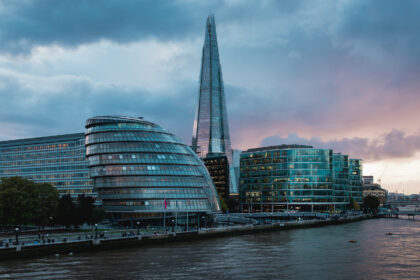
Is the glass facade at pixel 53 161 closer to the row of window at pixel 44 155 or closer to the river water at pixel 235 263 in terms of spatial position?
the row of window at pixel 44 155

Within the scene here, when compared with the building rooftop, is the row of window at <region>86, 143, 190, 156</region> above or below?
below

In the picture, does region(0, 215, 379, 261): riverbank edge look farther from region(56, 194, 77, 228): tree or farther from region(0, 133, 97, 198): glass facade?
region(0, 133, 97, 198): glass facade

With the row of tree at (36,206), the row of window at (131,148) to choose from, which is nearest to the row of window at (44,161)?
the row of window at (131,148)

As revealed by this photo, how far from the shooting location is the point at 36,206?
93188mm

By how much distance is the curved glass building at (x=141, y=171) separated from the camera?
122 meters

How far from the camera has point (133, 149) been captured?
407 ft

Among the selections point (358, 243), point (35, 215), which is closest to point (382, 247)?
point (358, 243)

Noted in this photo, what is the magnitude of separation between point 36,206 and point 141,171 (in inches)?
1351

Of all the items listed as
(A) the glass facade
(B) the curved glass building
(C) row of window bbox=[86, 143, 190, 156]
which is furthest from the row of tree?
(A) the glass facade

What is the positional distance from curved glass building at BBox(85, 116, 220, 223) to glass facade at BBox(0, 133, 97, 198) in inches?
504

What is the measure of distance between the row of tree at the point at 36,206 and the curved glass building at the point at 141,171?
54.3 ft

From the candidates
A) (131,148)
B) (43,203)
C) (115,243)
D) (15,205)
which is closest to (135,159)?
(131,148)

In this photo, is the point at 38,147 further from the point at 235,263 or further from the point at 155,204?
the point at 235,263

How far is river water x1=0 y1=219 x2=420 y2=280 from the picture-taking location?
185 ft
